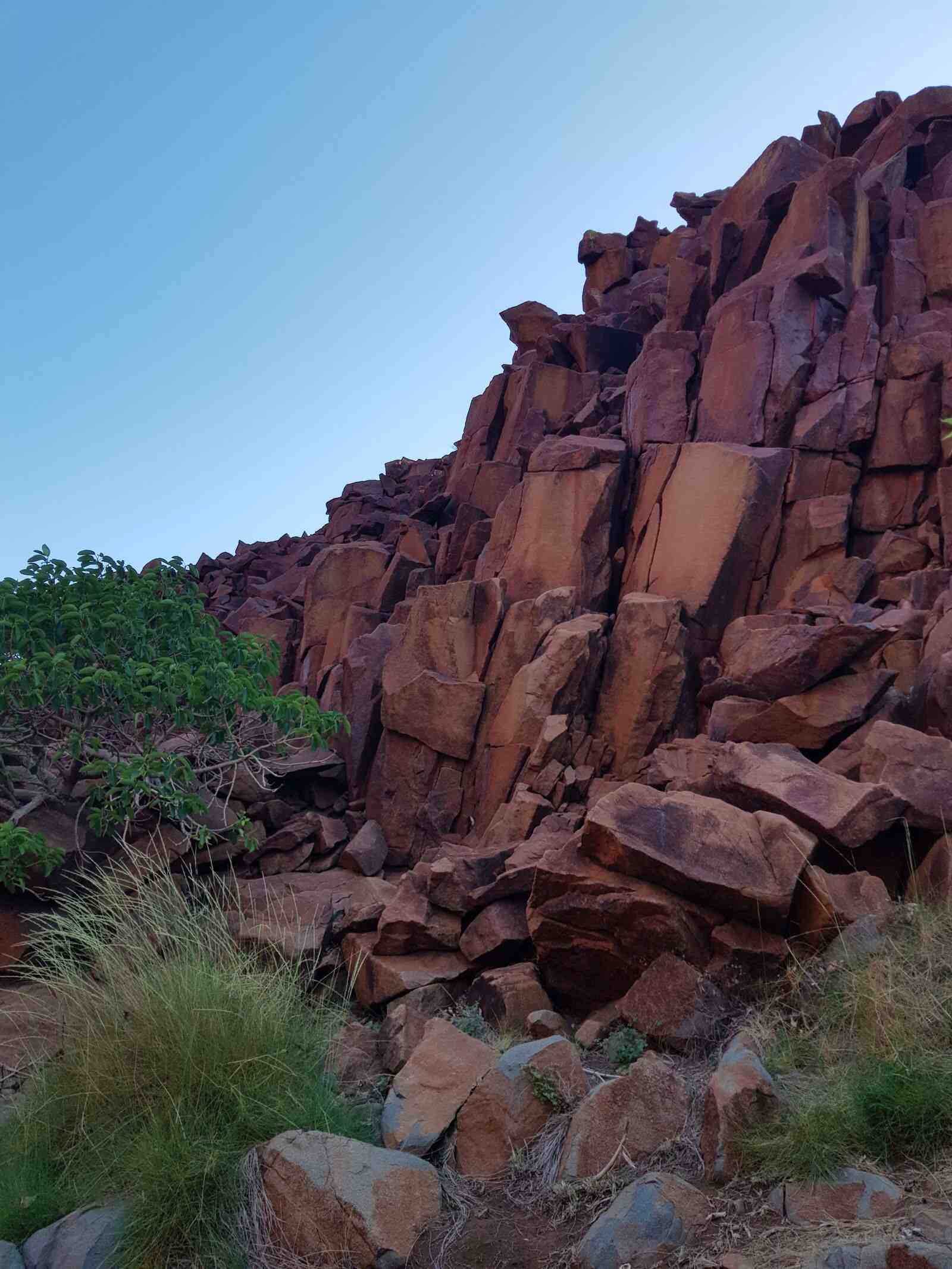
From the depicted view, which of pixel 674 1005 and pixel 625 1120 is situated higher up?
pixel 625 1120

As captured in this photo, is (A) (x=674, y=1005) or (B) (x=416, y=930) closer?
(A) (x=674, y=1005)

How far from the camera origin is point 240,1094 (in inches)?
219

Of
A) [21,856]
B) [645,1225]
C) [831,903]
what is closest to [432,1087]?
[645,1225]

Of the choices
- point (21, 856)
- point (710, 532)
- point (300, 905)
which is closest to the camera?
point (21, 856)

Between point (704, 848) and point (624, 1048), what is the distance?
1.47m

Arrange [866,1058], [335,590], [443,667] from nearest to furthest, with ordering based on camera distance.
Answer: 1. [866,1058]
2. [443,667]
3. [335,590]

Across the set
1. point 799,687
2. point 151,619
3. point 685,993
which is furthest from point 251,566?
point 685,993

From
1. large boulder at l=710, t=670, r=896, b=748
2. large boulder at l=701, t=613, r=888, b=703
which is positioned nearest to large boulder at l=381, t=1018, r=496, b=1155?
large boulder at l=710, t=670, r=896, b=748

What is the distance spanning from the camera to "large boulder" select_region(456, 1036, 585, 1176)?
19.0 ft

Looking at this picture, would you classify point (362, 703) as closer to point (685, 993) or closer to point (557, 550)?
point (557, 550)

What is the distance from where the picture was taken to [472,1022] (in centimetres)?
788

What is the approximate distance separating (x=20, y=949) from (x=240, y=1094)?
559 cm

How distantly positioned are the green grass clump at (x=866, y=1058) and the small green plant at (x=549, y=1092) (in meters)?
1.21

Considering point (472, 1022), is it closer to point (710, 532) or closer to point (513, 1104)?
point (513, 1104)
